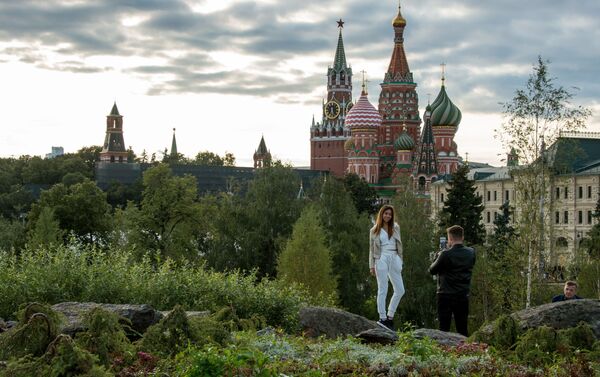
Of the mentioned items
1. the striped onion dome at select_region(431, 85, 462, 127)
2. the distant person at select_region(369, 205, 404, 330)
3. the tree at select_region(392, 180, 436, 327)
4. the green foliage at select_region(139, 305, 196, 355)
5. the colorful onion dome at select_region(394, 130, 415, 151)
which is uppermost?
the striped onion dome at select_region(431, 85, 462, 127)

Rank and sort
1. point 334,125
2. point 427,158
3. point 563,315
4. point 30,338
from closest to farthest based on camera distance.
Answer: point 30,338, point 563,315, point 427,158, point 334,125

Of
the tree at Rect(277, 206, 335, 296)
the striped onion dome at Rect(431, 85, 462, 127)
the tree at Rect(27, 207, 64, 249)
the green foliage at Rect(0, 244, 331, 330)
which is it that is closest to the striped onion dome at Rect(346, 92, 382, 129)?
the striped onion dome at Rect(431, 85, 462, 127)

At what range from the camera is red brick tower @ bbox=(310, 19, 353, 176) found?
167 metres

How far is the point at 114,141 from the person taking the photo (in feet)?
575

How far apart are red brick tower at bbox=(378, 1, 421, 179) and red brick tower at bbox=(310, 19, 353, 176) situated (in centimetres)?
2476

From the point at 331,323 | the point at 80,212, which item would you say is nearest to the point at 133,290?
the point at 331,323

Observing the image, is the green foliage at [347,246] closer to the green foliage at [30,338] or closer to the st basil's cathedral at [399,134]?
the green foliage at [30,338]

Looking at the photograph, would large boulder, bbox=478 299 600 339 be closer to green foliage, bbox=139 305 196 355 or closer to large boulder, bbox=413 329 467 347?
large boulder, bbox=413 329 467 347

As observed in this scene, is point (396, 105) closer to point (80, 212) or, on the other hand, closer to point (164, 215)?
point (80, 212)

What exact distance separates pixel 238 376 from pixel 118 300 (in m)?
9.97

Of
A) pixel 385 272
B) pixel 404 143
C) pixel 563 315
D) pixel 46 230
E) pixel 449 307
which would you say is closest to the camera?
pixel 563 315

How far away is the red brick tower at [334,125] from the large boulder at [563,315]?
15288 centimetres

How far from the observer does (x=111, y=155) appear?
6791 inches

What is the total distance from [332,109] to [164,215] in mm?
117288
